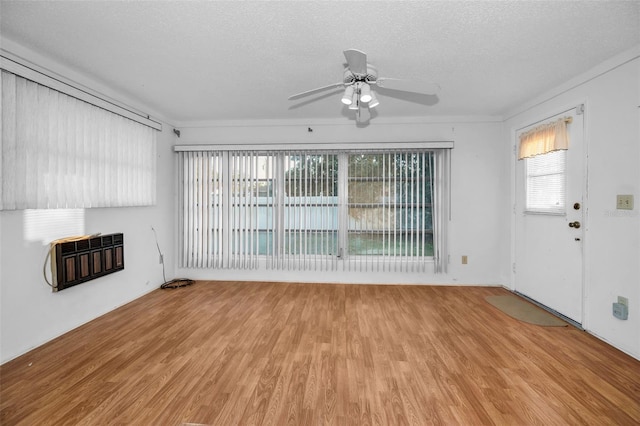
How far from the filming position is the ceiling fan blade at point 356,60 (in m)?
1.70

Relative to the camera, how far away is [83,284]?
304 centimetres

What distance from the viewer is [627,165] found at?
2492 millimetres

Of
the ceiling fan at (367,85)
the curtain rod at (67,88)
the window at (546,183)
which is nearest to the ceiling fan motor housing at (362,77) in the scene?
the ceiling fan at (367,85)

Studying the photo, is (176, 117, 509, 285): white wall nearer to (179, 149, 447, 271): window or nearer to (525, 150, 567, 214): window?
(179, 149, 447, 271): window

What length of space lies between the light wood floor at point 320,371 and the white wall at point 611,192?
30cm

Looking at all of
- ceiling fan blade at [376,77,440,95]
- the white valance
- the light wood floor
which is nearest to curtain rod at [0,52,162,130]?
the light wood floor

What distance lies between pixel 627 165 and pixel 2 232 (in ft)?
17.9

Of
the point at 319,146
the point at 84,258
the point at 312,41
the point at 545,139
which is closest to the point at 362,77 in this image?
the point at 312,41

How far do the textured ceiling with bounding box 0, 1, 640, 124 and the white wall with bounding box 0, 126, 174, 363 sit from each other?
154cm

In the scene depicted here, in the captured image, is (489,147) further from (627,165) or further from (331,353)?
(331,353)

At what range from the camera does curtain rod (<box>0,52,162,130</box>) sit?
2287 mm

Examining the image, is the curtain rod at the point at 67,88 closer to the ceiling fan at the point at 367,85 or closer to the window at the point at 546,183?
the ceiling fan at the point at 367,85

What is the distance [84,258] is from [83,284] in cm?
32

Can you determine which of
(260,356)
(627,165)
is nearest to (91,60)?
(260,356)
